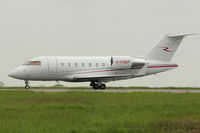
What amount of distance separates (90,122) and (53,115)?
2.21 m

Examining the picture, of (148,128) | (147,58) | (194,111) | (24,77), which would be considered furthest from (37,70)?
(148,128)

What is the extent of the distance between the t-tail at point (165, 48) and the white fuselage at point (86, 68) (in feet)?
2.03

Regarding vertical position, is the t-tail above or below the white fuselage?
above

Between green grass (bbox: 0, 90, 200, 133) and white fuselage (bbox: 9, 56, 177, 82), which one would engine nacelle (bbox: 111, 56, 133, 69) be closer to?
white fuselage (bbox: 9, 56, 177, 82)

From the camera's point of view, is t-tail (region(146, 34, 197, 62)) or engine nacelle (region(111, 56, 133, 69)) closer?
engine nacelle (region(111, 56, 133, 69))

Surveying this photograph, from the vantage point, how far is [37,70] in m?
36.5

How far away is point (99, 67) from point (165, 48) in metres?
7.05

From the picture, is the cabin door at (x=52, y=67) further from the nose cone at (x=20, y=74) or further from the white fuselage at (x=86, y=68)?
the nose cone at (x=20, y=74)

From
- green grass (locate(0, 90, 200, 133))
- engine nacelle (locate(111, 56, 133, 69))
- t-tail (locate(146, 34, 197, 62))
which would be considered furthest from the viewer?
t-tail (locate(146, 34, 197, 62))

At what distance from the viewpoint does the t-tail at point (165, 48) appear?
131 feet

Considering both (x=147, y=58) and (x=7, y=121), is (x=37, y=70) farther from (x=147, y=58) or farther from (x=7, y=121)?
(x=7, y=121)

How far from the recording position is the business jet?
36719mm

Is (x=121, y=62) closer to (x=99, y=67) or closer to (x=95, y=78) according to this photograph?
(x=99, y=67)

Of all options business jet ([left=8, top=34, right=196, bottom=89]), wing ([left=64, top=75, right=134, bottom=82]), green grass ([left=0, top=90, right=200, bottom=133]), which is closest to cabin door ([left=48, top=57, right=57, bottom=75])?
business jet ([left=8, top=34, right=196, bottom=89])
